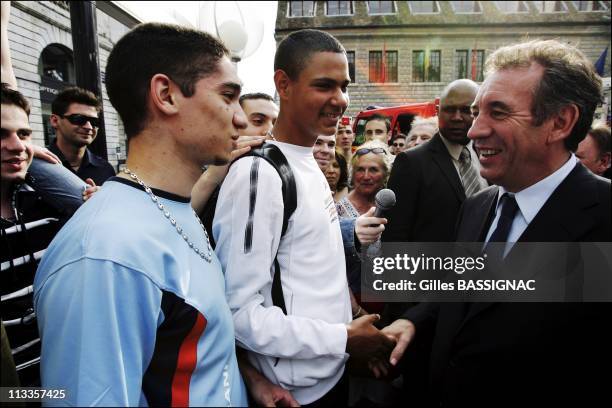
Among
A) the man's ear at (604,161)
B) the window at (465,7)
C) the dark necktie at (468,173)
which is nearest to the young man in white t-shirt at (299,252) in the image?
the dark necktie at (468,173)

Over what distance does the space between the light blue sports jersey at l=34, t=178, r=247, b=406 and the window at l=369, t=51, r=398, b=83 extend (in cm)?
2687

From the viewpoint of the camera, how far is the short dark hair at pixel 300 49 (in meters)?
1.55

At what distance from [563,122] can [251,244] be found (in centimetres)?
145

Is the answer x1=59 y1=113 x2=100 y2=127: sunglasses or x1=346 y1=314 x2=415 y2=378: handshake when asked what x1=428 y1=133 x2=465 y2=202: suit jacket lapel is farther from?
x1=59 y1=113 x2=100 y2=127: sunglasses

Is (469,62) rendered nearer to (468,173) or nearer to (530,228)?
(468,173)

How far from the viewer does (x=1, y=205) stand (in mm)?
1722

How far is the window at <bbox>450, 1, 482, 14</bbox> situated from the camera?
2678 centimetres

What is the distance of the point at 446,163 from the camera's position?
8.95ft

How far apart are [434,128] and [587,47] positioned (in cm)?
3075

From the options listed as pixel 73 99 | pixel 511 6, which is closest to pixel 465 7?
pixel 511 6

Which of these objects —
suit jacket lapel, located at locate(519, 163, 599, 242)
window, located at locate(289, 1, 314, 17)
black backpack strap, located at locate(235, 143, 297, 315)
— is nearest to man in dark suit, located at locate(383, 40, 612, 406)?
suit jacket lapel, located at locate(519, 163, 599, 242)

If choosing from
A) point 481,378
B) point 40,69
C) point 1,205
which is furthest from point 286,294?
point 40,69

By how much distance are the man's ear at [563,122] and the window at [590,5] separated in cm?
3426

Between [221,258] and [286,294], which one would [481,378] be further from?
[221,258]
